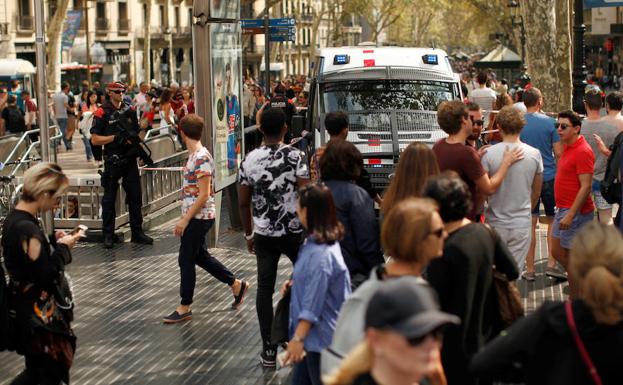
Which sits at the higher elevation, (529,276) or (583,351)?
(583,351)

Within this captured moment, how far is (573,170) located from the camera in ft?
29.3

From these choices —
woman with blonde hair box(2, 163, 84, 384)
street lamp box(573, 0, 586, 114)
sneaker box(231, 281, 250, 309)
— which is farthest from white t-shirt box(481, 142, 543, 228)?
street lamp box(573, 0, 586, 114)

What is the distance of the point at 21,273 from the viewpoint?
5.96 m

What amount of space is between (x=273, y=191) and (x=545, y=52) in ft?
40.0

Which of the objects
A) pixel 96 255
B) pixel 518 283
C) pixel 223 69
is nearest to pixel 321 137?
pixel 223 69

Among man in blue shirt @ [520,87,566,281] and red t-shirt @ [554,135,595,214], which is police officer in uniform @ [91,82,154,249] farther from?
red t-shirt @ [554,135,595,214]

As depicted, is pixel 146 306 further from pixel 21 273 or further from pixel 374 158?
pixel 374 158

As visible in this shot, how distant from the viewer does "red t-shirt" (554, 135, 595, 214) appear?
8.77 metres

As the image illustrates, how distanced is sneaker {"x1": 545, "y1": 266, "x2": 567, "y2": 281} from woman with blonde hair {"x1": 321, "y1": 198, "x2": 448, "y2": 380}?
6139 millimetres

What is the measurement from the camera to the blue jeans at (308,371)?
5.41 metres

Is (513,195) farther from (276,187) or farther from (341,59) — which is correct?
(341,59)

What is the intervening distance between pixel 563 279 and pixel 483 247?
5.36 meters

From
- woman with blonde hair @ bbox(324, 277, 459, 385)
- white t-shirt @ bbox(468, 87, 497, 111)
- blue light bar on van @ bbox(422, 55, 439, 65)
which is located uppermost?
blue light bar on van @ bbox(422, 55, 439, 65)

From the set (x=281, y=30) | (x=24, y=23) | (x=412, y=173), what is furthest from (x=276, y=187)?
(x=24, y=23)
